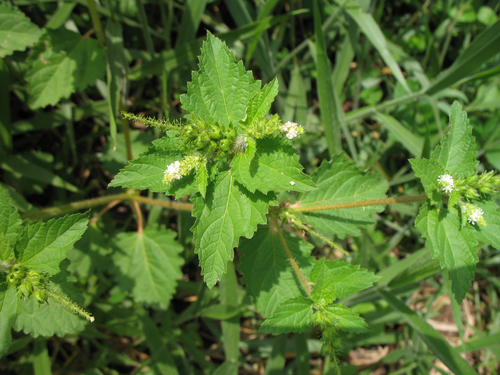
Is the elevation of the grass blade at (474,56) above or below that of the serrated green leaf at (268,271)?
above

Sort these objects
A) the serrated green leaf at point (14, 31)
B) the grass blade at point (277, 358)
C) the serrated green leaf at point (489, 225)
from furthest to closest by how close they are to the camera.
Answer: the grass blade at point (277, 358) → the serrated green leaf at point (14, 31) → the serrated green leaf at point (489, 225)

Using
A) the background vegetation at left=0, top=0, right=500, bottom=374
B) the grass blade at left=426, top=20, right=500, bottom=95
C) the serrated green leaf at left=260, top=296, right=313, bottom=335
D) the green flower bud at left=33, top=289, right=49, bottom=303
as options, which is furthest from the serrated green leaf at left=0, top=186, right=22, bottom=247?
the grass blade at left=426, top=20, right=500, bottom=95

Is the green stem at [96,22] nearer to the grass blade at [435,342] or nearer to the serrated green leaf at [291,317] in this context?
the serrated green leaf at [291,317]

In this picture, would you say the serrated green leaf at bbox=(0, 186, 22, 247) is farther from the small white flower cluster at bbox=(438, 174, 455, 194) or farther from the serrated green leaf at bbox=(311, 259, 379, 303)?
the small white flower cluster at bbox=(438, 174, 455, 194)

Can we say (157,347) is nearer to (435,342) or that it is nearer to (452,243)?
(435,342)

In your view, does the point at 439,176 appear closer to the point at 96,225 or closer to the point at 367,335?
the point at 367,335

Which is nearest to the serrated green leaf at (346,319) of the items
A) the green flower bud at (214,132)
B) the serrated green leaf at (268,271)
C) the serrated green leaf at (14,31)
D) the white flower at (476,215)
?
the serrated green leaf at (268,271)
